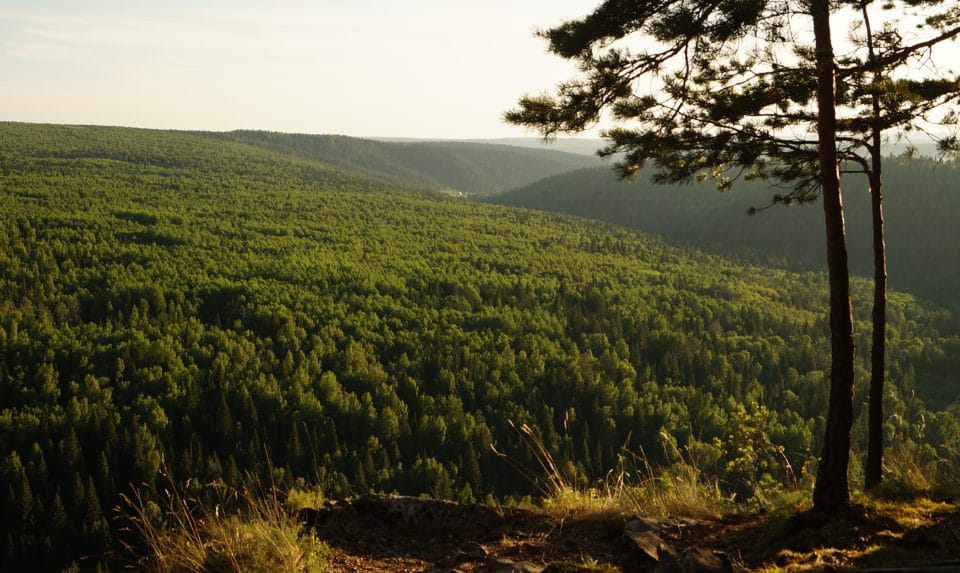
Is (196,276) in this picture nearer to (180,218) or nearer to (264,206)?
(180,218)

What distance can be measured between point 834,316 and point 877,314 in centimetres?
294

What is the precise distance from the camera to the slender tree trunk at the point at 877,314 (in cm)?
1016

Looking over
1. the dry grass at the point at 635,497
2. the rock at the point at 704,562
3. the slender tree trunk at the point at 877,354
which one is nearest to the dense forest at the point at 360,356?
the slender tree trunk at the point at 877,354

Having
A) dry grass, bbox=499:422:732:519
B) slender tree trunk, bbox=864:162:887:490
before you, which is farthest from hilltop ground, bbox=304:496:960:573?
slender tree trunk, bbox=864:162:887:490

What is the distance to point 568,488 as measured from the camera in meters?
9.34

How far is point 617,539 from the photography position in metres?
7.88

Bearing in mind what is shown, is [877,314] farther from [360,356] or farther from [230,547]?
[360,356]

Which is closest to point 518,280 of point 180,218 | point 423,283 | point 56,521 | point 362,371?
point 423,283

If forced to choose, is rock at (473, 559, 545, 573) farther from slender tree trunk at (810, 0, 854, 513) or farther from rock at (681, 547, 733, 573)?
slender tree trunk at (810, 0, 854, 513)

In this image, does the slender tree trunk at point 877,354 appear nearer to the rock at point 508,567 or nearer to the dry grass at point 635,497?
the dry grass at point 635,497

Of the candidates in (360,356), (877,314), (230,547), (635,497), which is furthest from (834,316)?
(360,356)

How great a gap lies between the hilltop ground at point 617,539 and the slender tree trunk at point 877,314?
6.20ft

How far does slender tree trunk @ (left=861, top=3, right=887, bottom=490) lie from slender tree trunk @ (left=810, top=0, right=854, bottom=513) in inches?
60.4

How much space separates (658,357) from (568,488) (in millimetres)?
97318
